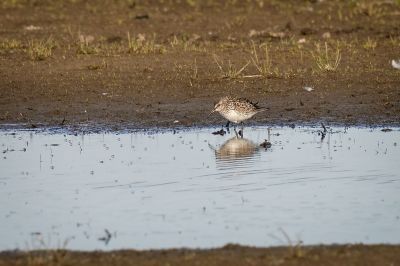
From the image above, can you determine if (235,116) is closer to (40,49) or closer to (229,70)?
(229,70)

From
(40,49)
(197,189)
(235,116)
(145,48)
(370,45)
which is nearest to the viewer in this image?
(197,189)

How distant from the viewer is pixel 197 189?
1095cm

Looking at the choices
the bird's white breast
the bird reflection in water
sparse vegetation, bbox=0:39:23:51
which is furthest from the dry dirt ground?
A: the bird reflection in water

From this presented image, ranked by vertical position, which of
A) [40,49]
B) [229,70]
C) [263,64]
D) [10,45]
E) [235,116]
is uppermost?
[10,45]

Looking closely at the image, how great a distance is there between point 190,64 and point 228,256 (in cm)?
1207

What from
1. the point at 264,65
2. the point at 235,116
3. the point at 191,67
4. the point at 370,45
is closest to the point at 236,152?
the point at 235,116

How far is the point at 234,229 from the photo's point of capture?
29.8ft

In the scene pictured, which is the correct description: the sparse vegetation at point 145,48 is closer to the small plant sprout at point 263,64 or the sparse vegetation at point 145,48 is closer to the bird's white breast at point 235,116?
the small plant sprout at point 263,64

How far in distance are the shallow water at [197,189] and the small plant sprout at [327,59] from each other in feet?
12.3

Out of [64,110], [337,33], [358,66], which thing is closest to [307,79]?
[358,66]

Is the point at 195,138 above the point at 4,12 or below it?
below

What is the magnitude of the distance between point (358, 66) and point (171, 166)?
7.94 m

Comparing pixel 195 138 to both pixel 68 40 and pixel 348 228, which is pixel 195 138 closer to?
pixel 348 228

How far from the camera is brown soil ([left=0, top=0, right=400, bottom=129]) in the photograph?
644 inches
